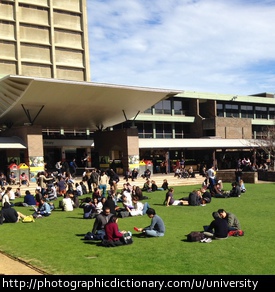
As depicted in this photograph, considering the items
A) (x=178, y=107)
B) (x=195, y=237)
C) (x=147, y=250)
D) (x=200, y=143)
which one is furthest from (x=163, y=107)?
(x=147, y=250)

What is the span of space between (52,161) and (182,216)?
30504 millimetres

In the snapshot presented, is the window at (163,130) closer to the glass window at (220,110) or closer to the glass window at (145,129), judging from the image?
the glass window at (145,129)

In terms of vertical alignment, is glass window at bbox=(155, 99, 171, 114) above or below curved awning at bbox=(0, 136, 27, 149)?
above

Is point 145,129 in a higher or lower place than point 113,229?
higher

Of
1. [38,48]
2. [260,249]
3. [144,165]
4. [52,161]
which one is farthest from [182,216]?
[38,48]

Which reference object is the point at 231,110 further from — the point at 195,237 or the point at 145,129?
the point at 195,237

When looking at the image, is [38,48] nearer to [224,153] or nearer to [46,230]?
[224,153]

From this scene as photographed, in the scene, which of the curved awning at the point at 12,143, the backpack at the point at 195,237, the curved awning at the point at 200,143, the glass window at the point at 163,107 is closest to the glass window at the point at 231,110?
the glass window at the point at 163,107

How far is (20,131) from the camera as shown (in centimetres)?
3644

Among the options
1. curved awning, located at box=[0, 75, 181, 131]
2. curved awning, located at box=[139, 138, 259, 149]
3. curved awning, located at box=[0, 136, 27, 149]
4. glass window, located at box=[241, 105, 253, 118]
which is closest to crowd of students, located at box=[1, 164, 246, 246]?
curved awning, located at box=[0, 136, 27, 149]

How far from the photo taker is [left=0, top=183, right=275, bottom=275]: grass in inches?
381

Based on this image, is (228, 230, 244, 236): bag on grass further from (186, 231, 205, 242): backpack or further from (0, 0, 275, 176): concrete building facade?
(0, 0, 275, 176): concrete building facade

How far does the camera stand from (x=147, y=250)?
1163 centimetres

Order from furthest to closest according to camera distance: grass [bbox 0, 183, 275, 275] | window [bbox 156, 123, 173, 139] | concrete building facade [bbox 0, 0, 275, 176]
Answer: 1. window [bbox 156, 123, 173, 139]
2. concrete building facade [bbox 0, 0, 275, 176]
3. grass [bbox 0, 183, 275, 275]
